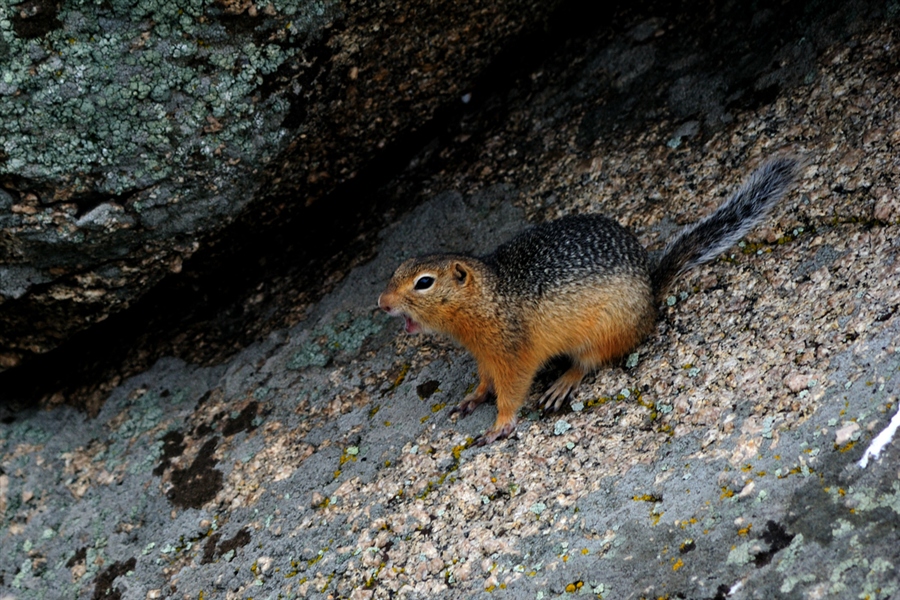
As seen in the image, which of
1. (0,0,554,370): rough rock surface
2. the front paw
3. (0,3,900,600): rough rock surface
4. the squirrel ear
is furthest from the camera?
the squirrel ear

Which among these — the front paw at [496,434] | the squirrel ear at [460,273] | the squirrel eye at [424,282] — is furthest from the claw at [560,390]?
the squirrel eye at [424,282]

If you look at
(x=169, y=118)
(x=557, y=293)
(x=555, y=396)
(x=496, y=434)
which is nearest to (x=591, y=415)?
(x=555, y=396)

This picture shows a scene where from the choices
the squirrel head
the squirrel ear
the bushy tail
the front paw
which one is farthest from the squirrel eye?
the bushy tail

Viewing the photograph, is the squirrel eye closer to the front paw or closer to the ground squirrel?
the ground squirrel

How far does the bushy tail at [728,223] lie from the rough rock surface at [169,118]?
1.99m

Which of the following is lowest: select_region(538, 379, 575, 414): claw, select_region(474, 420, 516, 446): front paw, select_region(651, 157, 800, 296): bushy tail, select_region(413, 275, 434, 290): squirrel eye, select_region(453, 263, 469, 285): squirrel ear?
select_region(538, 379, 575, 414): claw

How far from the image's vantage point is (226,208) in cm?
500

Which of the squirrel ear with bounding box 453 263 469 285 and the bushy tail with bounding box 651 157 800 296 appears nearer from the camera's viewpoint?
the bushy tail with bounding box 651 157 800 296

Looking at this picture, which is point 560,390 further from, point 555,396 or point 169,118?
point 169,118

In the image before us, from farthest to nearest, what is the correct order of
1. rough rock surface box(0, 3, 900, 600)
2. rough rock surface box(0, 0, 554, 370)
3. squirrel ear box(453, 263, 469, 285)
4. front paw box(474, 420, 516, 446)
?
squirrel ear box(453, 263, 469, 285), front paw box(474, 420, 516, 446), rough rock surface box(0, 0, 554, 370), rough rock surface box(0, 3, 900, 600)

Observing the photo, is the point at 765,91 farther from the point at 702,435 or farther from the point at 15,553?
the point at 15,553

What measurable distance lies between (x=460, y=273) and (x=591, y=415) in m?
1.13

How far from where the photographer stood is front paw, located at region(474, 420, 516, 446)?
4.44 metres

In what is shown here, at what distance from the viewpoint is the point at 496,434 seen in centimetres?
446
